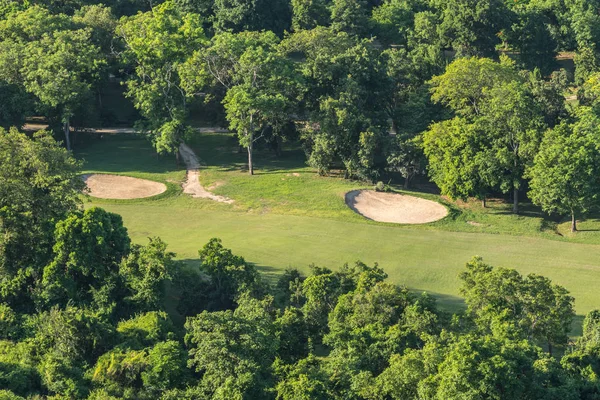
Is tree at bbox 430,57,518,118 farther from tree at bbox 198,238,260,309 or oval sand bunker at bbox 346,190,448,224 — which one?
tree at bbox 198,238,260,309

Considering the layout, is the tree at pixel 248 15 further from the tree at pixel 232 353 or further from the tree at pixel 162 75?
the tree at pixel 232 353

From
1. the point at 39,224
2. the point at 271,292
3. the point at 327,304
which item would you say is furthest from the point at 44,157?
the point at 327,304

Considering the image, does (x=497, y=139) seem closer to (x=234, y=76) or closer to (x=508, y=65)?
(x=508, y=65)

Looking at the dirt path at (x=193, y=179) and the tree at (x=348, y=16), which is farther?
the tree at (x=348, y=16)

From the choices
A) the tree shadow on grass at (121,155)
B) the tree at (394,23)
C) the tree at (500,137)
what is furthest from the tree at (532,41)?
the tree shadow on grass at (121,155)

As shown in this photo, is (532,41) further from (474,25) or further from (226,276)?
(226,276)

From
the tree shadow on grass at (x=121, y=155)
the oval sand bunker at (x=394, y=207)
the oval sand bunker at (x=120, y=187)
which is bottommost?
the oval sand bunker at (x=394, y=207)

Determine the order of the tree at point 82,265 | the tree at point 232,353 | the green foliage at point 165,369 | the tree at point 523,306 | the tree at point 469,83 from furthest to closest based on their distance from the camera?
the tree at point 469,83
the tree at point 82,265
the tree at point 523,306
the green foliage at point 165,369
the tree at point 232,353
